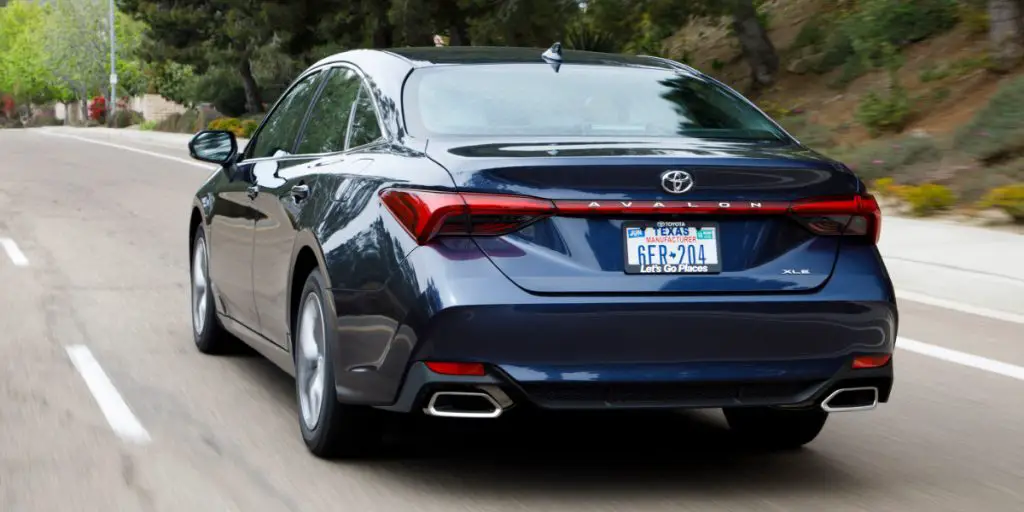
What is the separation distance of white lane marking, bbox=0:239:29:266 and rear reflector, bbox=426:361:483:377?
9.00 m

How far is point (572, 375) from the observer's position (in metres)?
5.28

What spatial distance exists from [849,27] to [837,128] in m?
4.04

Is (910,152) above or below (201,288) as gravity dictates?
below

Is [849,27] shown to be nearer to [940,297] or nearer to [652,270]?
[940,297]

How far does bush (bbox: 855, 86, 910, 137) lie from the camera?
24.2 meters

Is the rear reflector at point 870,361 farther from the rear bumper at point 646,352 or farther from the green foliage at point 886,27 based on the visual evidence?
the green foliage at point 886,27

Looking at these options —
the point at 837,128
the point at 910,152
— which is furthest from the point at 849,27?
the point at 910,152

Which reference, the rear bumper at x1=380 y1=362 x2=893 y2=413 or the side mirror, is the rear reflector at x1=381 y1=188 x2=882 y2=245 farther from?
the side mirror

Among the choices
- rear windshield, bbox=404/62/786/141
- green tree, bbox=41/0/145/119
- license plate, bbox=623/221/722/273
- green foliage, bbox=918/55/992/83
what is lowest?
green tree, bbox=41/0/145/119

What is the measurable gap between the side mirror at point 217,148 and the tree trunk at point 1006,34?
18.9 meters

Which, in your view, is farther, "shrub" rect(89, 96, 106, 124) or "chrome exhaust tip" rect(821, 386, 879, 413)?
"shrub" rect(89, 96, 106, 124)

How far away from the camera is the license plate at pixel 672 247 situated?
5.32 meters

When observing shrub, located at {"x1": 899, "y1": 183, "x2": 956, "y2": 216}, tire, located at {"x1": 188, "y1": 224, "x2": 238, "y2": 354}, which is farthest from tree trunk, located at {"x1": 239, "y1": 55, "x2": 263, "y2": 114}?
tire, located at {"x1": 188, "y1": 224, "x2": 238, "y2": 354}

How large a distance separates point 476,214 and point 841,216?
124 centimetres
